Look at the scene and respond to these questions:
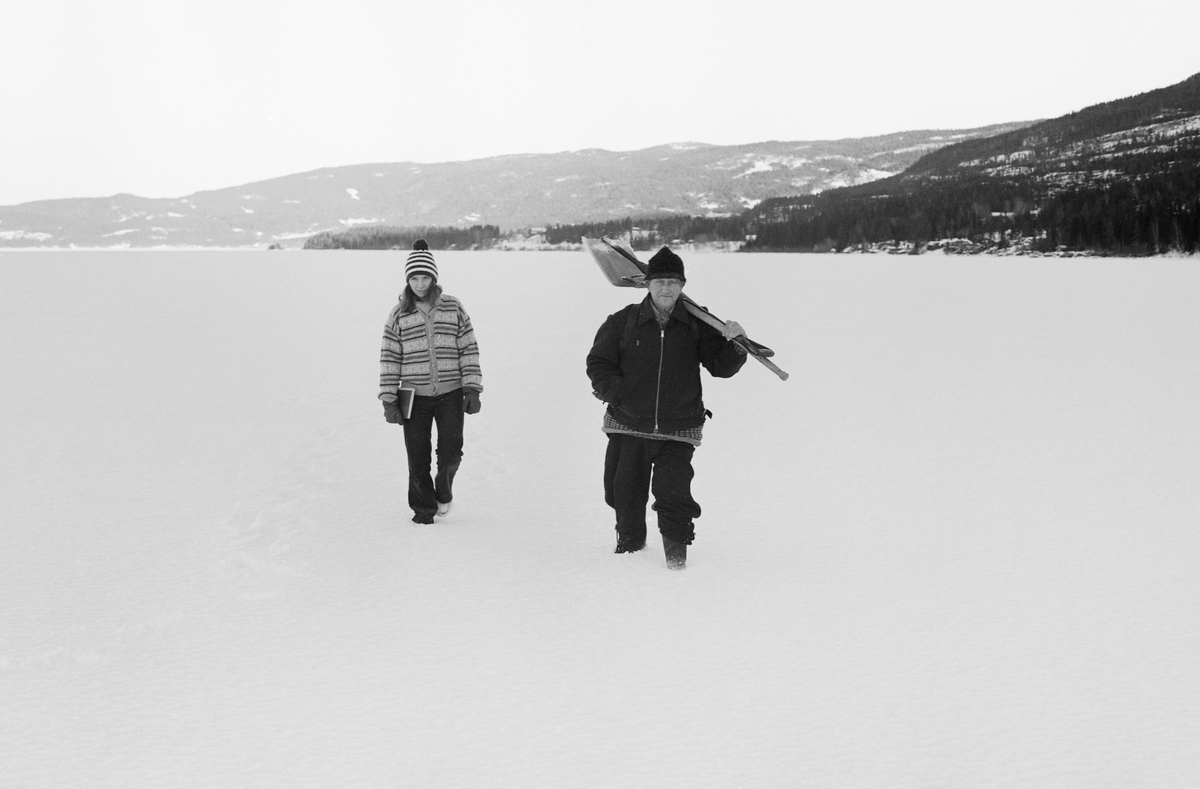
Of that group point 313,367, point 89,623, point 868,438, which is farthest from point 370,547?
point 313,367

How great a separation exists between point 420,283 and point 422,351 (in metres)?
0.38

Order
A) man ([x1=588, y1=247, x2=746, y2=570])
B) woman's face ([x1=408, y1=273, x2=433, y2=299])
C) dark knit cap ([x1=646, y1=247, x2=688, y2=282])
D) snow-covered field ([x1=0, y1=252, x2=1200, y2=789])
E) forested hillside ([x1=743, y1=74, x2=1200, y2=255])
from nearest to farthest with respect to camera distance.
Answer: snow-covered field ([x1=0, y1=252, x2=1200, y2=789])
dark knit cap ([x1=646, y1=247, x2=688, y2=282])
man ([x1=588, y1=247, x2=746, y2=570])
woman's face ([x1=408, y1=273, x2=433, y2=299])
forested hillside ([x1=743, y1=74, x2=1200, y2=255])

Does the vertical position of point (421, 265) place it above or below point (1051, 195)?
below

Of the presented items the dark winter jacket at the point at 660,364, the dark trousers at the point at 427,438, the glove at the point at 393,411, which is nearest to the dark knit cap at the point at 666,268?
the dark winter jacket at the point at 660,364

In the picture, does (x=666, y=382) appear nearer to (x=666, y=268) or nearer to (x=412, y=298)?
(x=666, y=268)

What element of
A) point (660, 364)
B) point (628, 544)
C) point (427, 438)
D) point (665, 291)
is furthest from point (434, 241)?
point (665, 291)

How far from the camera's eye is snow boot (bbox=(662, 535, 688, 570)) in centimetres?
490

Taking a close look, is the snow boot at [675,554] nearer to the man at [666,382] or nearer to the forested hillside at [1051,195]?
the man at [666,382]

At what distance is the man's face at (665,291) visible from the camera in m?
4.71

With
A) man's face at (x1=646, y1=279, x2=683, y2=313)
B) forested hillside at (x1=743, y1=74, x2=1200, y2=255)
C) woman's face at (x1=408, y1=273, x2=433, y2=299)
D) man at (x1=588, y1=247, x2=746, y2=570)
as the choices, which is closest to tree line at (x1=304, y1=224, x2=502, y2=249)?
forested hillside at (x1=743, y1=74, x2=1200, y2=255)

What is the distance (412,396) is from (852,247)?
216 feet

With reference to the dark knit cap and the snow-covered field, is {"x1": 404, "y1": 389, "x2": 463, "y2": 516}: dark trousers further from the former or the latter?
the dark knit cap

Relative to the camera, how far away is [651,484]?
5.12 metres

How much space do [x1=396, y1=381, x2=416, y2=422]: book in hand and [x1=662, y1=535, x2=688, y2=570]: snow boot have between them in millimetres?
1638
